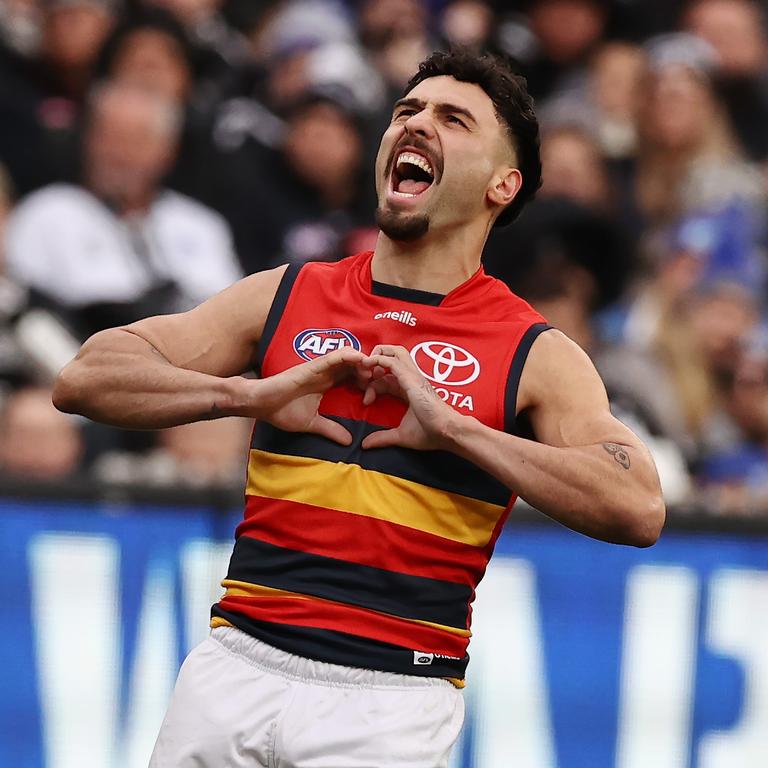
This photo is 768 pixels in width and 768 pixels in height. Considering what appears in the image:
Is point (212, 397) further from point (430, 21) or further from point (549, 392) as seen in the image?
point (430, 21)

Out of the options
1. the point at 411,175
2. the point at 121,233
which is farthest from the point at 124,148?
the point at 411,175

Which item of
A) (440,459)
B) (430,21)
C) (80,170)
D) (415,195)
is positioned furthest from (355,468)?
(430,21)

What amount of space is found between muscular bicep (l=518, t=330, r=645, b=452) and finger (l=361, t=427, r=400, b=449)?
0.31 metres

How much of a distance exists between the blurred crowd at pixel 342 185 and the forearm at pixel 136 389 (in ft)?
7.67

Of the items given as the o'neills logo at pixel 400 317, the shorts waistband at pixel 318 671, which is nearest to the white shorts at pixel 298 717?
the shorts waistband at pixel 318 671

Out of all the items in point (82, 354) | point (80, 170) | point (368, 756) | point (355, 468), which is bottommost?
point (368, 756)

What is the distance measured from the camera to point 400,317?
11.8 feet

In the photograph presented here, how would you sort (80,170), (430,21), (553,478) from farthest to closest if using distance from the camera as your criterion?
(430,21)
(80,170)
(553,478)

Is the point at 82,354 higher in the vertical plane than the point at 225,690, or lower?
higher

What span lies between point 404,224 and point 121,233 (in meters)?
3.79

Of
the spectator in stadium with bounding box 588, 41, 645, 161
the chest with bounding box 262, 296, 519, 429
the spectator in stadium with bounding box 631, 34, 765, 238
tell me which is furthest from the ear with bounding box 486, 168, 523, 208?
the spectator in stadium with bounding box 588, 41, 645, 161

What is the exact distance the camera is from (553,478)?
10.8 feet

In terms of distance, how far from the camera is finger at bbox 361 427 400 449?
343cm

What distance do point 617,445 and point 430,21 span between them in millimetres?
6486
